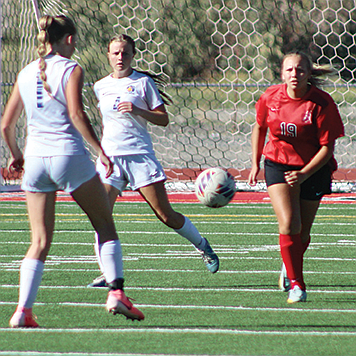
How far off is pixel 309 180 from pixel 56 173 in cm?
209

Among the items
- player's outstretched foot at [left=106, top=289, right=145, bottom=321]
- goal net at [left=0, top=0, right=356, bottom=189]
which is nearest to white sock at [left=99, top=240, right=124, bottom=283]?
player's outstretched foot at [left=106, top=289, right=145, bottom=321]

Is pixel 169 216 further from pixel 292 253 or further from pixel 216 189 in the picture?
pixel 292 253

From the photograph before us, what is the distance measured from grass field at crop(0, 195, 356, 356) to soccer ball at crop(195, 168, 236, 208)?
61 centimetres

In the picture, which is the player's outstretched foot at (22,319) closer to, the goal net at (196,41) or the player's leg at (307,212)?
the player's leg at (307,212)

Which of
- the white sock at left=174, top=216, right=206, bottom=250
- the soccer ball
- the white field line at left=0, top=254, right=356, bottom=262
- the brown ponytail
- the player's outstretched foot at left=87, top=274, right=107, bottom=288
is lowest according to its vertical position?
the white field line at left=0, top=254, right=356, bottom=262

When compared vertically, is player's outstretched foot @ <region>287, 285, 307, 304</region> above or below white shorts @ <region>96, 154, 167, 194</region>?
below

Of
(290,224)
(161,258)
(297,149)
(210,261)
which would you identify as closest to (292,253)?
(290,224)

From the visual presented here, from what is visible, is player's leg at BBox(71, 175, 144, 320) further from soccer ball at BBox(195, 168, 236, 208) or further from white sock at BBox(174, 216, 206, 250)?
soccer ball at BBox(195, 168, 236, 208)

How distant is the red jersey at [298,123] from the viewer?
17.2ft

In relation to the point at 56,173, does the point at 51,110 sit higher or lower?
higher

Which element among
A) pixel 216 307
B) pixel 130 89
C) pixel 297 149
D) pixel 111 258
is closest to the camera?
pixel 111 258

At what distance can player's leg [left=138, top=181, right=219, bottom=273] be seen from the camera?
19.5 ft

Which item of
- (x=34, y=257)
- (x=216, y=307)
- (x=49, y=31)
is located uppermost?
(x=49, y=31)

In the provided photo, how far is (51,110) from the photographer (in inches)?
167
